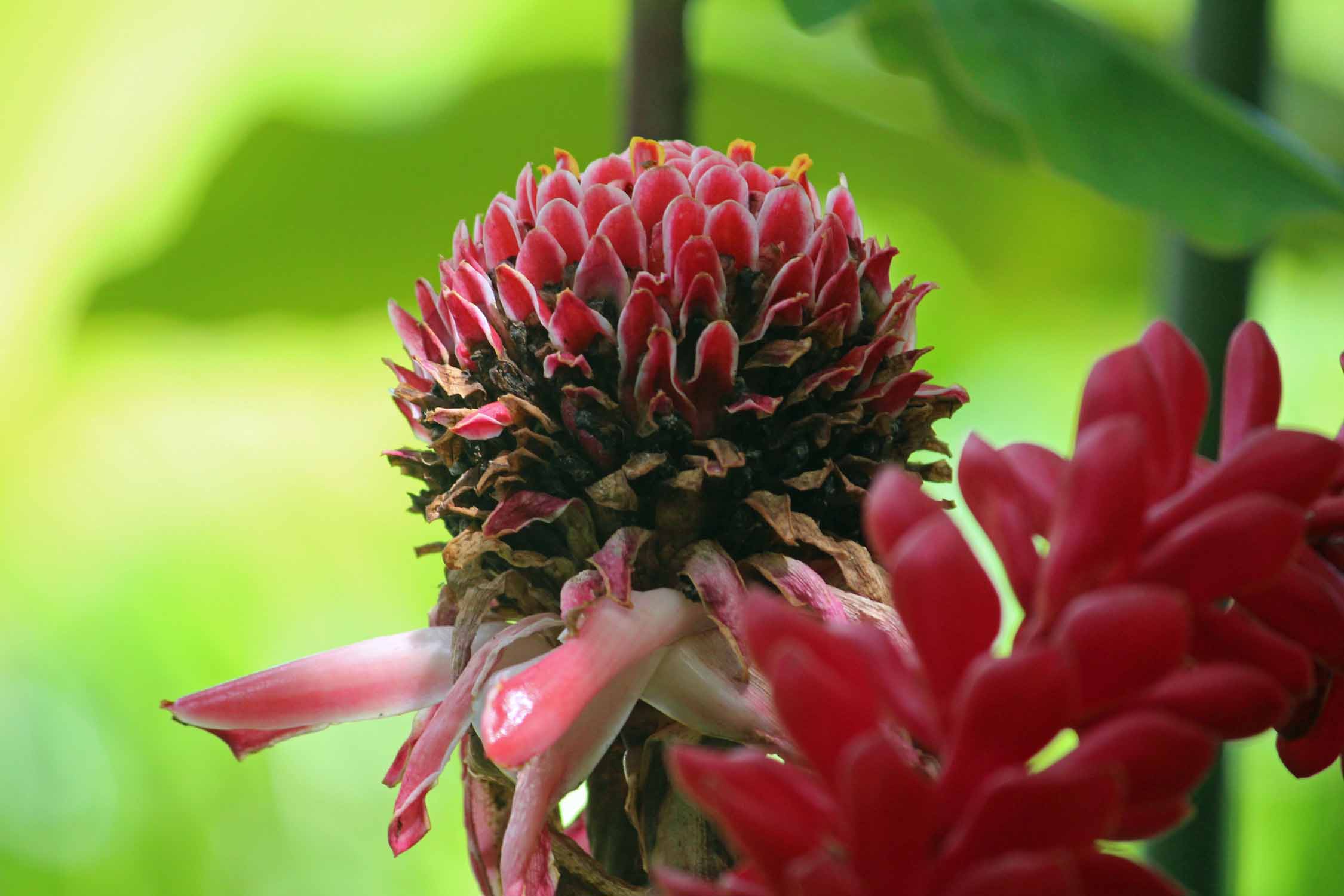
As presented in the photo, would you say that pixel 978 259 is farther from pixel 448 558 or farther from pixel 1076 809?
pixel 1076 809

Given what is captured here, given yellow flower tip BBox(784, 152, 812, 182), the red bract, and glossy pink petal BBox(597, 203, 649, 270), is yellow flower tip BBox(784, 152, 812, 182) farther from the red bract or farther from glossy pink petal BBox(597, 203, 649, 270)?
the red bract

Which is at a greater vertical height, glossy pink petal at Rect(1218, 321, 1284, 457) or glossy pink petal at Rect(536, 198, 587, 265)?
glossy pink petal at Rect(536, 198, 587, 265)

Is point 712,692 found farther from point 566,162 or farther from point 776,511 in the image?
point 566,162

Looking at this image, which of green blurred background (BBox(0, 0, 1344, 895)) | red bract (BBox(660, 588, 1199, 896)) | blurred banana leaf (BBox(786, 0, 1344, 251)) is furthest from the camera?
green blurred background (BBox(0, 0, 1344, 895))

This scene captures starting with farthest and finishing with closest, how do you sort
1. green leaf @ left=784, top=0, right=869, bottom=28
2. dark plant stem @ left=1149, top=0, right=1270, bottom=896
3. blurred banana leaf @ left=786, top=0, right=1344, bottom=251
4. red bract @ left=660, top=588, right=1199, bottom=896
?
dark plant stem @ left=1149, top=0, right=1270, bottom=896, blurred banana leaf @ left=786, top=0, right=1344, bottom=251, green leaf @ left=784, top=0, right=869, bottom=28, red bract @ left=660, top=588, right=1199, bottom=896

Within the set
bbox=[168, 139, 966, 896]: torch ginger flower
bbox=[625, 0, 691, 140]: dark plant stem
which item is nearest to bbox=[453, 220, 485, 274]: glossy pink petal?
bbox=[168, 139, 966, 896]: torch ginger flower

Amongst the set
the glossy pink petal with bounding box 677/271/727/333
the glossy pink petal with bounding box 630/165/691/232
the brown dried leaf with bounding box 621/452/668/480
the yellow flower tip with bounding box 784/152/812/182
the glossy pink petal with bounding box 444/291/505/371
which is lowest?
the brown dried leaf with bounding box 621/452/668/480

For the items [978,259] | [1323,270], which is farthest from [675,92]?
[1323,270]

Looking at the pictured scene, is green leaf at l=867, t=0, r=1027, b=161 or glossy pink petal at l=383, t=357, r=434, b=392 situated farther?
green leaf at l=867, t=0, r=1027, b=161

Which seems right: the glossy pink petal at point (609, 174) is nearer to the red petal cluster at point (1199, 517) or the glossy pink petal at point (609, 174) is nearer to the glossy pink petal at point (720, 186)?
the glossy pink petal at point (720, 186)
